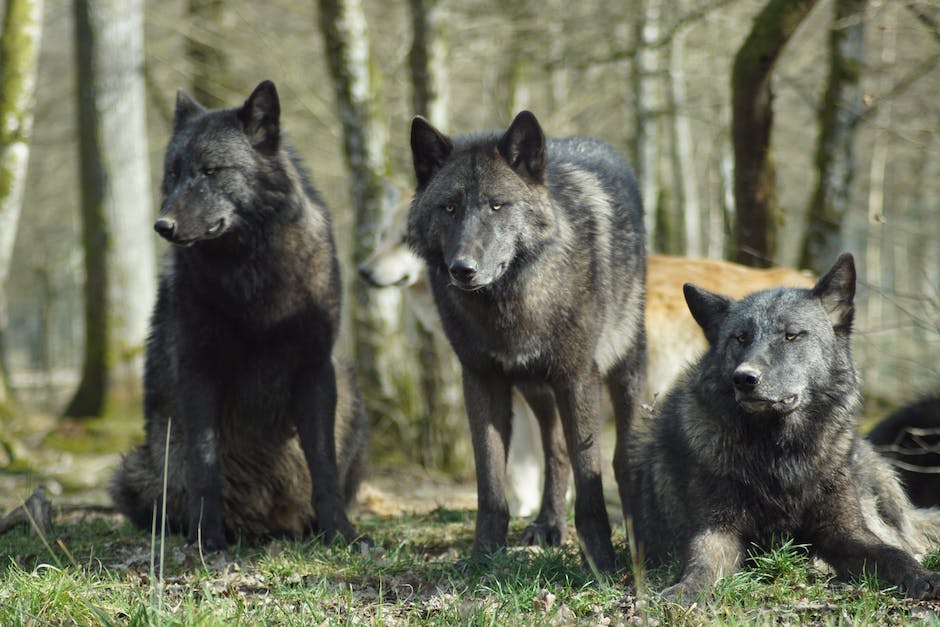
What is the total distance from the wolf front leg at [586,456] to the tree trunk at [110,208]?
24.2 feet

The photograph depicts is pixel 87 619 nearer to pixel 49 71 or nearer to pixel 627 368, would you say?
pixel 627 368

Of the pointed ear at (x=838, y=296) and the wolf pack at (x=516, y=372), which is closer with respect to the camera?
the wolf pack at (x=516, y=372)

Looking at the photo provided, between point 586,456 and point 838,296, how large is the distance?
1526mm

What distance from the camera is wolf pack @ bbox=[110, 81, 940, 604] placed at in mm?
4340

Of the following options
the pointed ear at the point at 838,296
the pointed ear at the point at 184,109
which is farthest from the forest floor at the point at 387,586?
the pointed ear at the point at 184,109

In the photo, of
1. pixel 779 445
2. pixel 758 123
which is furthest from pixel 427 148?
pixel 758 123

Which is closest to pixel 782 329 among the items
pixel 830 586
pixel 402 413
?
pixel 830 586

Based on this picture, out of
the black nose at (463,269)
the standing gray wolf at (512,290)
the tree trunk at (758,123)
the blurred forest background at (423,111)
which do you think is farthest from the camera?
the blurred forest background at (423,111)

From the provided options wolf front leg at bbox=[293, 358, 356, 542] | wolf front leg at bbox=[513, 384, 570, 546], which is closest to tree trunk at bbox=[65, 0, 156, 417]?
wolf front leg at bbox=[293, 358, 356, 542]

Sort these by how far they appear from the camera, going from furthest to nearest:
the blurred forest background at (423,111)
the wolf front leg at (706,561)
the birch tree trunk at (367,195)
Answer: the birch tree trunk at (367,195)
the blurred forest background at (423,111)
the wolf front leg at (706,561)

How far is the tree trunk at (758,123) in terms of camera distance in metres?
7.11

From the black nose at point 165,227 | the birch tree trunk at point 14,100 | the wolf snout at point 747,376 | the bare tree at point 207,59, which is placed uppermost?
the bare tree at point 207,59

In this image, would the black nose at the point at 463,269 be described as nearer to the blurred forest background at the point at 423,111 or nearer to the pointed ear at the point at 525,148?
the pointed ear at the point at 525,148

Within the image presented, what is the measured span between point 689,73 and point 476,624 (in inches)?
621
